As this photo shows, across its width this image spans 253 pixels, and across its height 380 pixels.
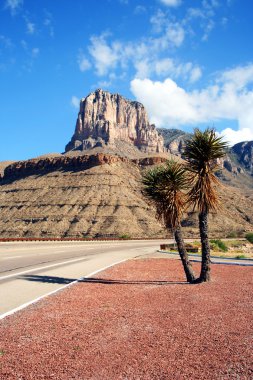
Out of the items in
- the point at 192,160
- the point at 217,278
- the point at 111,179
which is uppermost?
the point at 111,179

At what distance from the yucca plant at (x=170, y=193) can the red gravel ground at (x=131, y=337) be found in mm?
4703

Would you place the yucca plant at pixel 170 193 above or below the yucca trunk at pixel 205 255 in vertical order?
above

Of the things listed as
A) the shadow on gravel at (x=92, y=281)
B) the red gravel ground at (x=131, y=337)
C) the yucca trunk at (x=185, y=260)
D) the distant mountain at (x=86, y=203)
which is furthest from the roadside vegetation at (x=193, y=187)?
the distant mountain at (x=86, y=203)

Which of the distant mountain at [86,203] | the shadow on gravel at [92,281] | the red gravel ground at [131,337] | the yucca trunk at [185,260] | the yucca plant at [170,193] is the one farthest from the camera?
the distant mountain at [86,203]

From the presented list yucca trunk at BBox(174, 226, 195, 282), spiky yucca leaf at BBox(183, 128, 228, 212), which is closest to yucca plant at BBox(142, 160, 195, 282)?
yucca trunk at BBox(174, 226, 195, 282)

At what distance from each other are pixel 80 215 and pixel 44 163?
1637 inches

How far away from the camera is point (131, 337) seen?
22.2ft

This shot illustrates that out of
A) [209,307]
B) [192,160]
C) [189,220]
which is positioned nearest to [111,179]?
[189,220]

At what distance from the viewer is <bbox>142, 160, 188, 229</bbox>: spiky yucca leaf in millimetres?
A: 16000

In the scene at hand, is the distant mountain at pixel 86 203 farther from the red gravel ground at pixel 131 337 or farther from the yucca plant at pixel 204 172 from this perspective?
the red gravel ground at pixel 131 337

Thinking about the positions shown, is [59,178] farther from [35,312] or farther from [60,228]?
[35,312]

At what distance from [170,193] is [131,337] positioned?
9973 millimetres

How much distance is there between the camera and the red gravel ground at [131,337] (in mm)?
5188

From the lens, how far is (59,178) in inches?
4304
